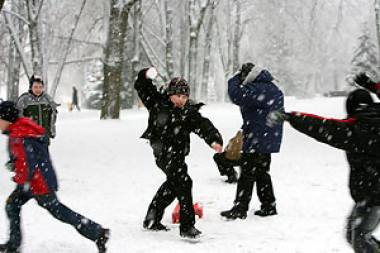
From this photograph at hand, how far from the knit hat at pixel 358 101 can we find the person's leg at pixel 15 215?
9.90 feet

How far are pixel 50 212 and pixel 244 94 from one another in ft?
9.02

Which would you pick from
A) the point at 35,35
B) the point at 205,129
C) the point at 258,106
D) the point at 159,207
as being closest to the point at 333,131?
the point at 205,129

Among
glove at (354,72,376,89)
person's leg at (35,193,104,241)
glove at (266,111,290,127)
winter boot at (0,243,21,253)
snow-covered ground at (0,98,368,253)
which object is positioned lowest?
snow-covered ground at (0,98,368,253)

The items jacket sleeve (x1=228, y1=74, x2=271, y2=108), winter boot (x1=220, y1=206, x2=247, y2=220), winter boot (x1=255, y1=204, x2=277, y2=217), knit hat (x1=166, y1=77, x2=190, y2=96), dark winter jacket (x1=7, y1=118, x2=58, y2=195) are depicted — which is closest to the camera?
dark winter jacket (x1=7, y1=118, x2=58, y2=195)

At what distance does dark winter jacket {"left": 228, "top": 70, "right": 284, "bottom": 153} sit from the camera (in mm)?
6438

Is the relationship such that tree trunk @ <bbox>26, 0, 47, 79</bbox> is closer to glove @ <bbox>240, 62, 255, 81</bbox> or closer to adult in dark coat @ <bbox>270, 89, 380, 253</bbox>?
glove @ <bbox>240, 62, 255, 81</bbox>

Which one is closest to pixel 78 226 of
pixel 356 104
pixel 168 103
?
pixel 168 103

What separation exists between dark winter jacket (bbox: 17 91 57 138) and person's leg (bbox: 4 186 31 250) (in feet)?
11.9

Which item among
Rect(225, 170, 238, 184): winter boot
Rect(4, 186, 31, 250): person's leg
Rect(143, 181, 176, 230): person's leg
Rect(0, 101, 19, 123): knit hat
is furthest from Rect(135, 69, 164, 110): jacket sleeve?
Rect(225, 170, 238, 184): winter boot

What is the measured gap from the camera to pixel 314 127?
4047 mm

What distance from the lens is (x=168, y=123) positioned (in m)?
5.72

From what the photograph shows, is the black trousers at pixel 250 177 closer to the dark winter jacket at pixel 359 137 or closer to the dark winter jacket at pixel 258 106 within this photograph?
the dark winter jacket at pixel 258 106

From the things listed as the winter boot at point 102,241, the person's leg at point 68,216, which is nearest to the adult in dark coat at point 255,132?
the winter boot at point 102,241

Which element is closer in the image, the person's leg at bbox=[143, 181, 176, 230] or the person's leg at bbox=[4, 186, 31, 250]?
the person's leg at bbox=[4, 186, 31, 250]
